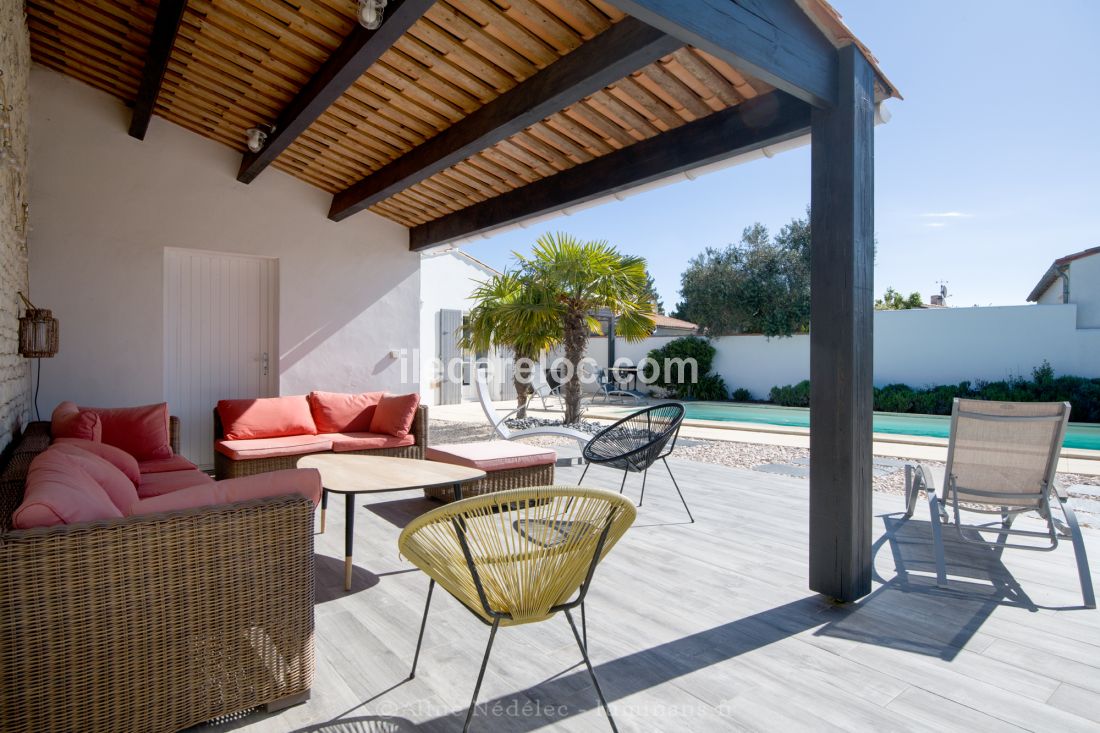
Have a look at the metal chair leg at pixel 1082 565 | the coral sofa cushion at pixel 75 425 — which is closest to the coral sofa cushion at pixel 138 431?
the coral sofa cushion at pixel 75 425

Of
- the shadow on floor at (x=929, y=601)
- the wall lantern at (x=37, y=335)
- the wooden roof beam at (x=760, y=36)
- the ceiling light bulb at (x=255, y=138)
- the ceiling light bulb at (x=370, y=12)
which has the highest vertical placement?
the ceiling light bulb at (x=255, y=138)

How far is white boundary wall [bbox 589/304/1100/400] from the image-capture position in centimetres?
1203

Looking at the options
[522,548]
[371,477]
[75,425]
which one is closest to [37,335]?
[75,425]

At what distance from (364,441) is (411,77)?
3.14 meters

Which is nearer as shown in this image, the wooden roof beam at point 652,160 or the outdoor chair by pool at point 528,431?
the wooden roof beam at point 652,160

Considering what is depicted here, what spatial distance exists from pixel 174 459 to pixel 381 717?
3.40m

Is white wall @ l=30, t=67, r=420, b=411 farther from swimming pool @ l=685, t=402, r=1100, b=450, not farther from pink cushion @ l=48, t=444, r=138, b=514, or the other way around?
swimming pool @ l=685, t=402, r=1100, b=450

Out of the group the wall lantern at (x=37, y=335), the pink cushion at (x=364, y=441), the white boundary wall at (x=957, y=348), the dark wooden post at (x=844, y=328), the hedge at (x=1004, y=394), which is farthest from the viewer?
the white boundary wall at (x=957, y=348)

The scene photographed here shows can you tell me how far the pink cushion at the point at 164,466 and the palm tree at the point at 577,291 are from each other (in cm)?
398

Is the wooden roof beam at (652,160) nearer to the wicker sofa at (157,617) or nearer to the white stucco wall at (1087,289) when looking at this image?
the wicker sofa at (157,617)

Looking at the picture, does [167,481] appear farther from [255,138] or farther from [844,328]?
[844,328]

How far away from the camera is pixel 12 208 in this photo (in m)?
3.88

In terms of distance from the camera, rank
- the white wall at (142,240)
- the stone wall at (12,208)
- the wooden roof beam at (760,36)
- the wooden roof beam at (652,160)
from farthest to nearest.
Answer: the white wall at (142,240) → the wooden roof beam at (652,160) → the stone wall at (12,208) → the wooden roof beam at (760,36)

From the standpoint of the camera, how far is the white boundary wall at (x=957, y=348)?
12.0 m
